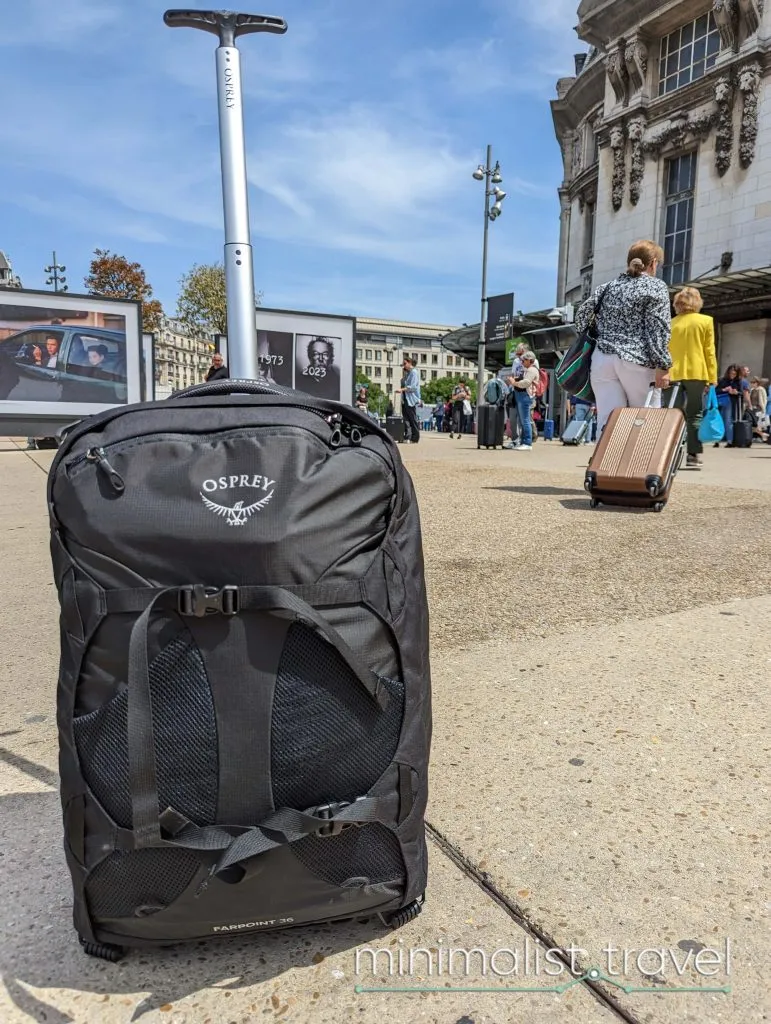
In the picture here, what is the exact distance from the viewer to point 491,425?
45.3ft

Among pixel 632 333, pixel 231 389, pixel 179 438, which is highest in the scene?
pixel 632 333

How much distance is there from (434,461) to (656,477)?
5.51m

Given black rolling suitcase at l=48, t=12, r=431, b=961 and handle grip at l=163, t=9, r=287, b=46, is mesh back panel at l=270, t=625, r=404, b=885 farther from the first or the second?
handle grip at l=163, t=9, r=287, b=46

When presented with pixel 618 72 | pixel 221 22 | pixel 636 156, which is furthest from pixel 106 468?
pixel 618 72

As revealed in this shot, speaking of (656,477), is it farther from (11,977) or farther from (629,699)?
(11,977)

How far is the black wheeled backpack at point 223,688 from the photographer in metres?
1.20

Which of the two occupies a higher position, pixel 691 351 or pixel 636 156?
pixel 636 156

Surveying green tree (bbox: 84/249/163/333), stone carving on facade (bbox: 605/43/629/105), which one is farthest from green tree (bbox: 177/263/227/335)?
stone carving on facade (bbox: 605/43/629/105)

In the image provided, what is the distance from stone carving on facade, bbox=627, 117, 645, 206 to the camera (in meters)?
27.8

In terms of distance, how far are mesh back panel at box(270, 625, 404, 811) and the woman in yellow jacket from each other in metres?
6.83

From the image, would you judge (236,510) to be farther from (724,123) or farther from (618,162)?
(618,162)

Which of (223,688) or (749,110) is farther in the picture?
(749,110)

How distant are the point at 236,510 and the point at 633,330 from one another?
5.30m

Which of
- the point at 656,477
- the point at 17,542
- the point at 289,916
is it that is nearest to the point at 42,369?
the point at 17,542
